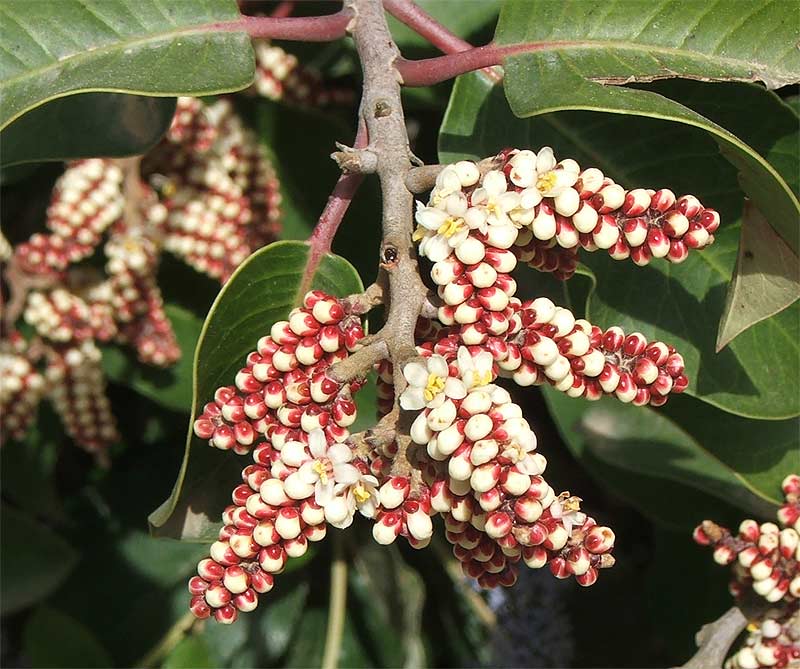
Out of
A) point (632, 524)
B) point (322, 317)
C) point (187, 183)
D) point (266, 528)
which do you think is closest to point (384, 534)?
point (266, 528)

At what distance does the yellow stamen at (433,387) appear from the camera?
2.95 ft

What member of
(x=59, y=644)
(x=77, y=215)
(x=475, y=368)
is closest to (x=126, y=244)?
(x=77, y=215)

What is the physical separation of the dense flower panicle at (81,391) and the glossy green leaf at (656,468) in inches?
32.0

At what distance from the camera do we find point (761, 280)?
3.72ft

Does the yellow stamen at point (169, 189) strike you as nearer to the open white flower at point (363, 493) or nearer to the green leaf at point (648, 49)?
the green leaf at point (648, 49)

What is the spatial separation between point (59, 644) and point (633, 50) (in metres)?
1.61

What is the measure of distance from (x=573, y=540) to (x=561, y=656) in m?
1.36

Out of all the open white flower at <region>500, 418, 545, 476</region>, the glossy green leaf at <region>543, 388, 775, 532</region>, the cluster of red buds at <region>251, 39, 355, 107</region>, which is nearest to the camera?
the open white flower at <region>500, 418, 545, 476</region>

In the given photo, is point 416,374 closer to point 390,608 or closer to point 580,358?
point 580,358

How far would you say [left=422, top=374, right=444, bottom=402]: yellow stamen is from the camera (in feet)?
2.95

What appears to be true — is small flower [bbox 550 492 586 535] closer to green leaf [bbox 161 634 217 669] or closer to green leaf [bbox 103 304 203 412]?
green leaf [bbox 103 304 203 412]

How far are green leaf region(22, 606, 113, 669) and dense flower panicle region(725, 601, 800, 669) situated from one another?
130 cm

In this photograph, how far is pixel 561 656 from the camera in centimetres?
216

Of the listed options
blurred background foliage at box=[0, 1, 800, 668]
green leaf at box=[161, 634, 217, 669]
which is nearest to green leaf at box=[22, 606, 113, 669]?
blurred background foliage at box=[0, 1, 800, 668]
